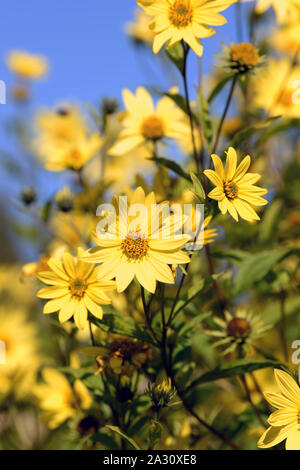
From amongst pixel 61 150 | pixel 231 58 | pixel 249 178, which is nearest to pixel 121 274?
pixel 249 178

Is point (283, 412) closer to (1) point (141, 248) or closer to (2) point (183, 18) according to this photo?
(1) point (141, 248)

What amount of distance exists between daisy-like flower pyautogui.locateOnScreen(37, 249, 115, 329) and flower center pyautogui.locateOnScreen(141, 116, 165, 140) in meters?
0.44

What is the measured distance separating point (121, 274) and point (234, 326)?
0.98ft

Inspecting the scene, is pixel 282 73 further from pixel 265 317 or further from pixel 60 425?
pixel 60 425

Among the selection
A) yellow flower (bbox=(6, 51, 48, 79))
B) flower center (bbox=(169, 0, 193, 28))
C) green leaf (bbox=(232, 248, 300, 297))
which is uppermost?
yellow flower (bbox=(6, 51, 48, 79))


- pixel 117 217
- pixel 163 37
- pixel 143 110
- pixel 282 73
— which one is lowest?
pixel 117 217

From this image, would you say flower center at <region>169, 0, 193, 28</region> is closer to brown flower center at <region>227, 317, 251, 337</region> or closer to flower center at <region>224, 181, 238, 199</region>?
flower center at <region>224, 181, 238, 199</region>

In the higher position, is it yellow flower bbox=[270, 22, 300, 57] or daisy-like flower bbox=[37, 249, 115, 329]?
yellow flower bbox=[270, 22, 300, 57]

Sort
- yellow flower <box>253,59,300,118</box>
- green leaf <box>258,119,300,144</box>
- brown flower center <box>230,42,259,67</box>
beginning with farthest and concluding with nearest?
yellow flower <box>253,59,300,118</box>
green leaf <box>258,119,300,144</box>
brown flower center <box>230,42,259,67</box>

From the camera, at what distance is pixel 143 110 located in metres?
1.08

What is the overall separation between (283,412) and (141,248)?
0.28 metres

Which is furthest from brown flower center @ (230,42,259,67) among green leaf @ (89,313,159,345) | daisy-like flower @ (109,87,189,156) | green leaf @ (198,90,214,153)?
green leaf @ (89,313,159,345)

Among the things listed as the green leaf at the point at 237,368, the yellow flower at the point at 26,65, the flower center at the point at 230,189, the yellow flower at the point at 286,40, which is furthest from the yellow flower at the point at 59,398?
the yellow flower at the point at 26,65

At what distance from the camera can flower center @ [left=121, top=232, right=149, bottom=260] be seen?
664mm
